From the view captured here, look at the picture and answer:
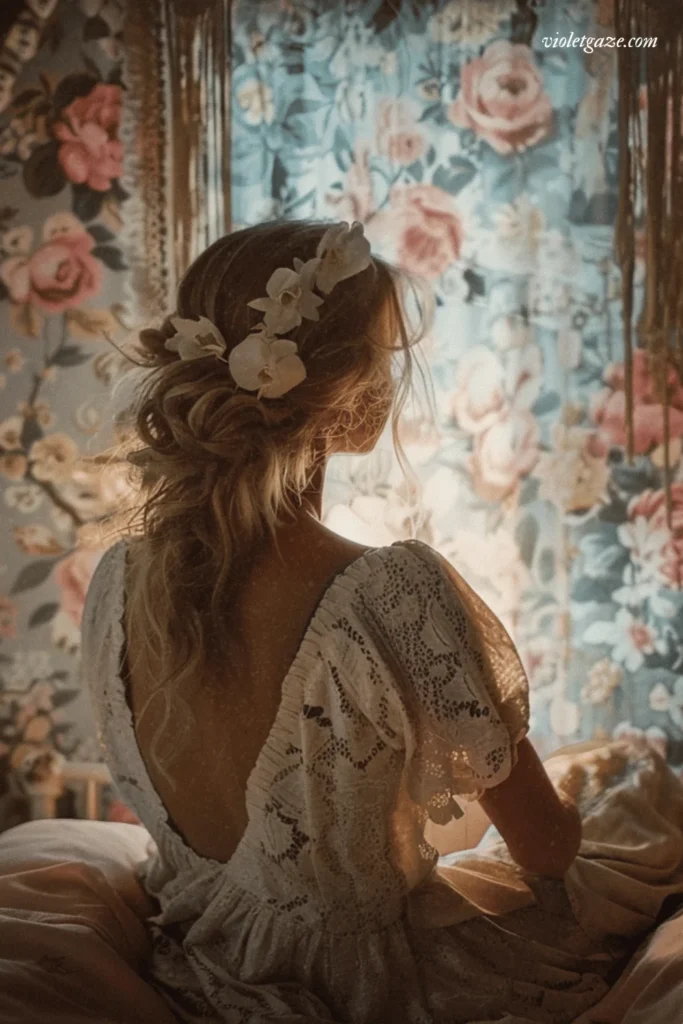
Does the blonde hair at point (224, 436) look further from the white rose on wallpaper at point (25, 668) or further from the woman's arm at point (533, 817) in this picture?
the white rose on wallpaper at point (25, 668)

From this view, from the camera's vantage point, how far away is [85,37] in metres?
1.73

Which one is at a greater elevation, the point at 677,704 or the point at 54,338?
the point at 54,338

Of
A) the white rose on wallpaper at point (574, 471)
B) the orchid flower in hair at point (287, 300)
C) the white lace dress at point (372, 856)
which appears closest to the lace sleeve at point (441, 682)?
the white lace dress at point (372, 856)

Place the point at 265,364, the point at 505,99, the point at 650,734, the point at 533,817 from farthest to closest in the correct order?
the point at 650,734
the point at 505,99
the point at 533,817
the point at 265,364

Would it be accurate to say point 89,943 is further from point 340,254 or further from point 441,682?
point 340,254

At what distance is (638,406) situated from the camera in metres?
1.71

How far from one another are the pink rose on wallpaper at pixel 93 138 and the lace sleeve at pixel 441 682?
3.59ft

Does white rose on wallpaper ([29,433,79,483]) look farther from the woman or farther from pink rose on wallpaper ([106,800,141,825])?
the woman

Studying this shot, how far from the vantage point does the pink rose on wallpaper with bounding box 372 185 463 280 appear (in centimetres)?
167

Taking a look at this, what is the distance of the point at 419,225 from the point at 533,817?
100cm

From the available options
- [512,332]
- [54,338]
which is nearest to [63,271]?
[54,338]

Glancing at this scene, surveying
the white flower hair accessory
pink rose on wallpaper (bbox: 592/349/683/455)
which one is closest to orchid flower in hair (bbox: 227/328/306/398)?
the white flower hair accessory

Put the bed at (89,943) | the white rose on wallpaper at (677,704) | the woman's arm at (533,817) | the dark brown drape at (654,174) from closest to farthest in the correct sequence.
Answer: the bed at (89,943), the woman's arm at (533,817), the dark brown drape at (654,174), the white rose on wallpaper at (677,704)

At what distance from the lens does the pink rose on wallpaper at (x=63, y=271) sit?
1.76m
